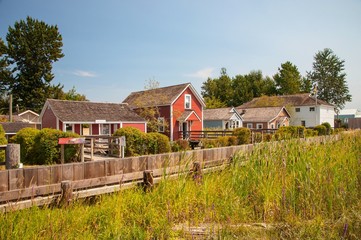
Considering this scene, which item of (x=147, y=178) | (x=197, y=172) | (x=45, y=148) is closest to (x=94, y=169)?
(x=147, y=178)

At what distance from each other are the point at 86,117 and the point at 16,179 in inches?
859

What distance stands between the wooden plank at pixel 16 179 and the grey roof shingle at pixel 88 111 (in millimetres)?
20715

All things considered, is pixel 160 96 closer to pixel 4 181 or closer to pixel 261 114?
pixel 261 114

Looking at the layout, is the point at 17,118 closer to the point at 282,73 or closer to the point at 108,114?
the point at 108,114

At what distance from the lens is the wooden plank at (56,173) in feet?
16.6

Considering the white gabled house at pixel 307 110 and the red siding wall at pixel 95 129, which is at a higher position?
the white gabled house at pixel 307 110

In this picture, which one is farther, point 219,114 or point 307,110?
point 307,110

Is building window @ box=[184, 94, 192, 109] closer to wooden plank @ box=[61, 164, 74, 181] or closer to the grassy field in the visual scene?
the grassy field

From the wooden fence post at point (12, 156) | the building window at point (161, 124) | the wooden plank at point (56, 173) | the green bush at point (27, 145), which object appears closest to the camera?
the wooden plank at point (56, 173)

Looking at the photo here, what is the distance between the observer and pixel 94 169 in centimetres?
571

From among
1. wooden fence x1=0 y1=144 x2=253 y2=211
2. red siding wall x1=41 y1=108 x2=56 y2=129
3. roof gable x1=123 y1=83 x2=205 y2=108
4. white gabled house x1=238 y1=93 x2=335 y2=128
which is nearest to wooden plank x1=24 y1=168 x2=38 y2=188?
wooden fence x1=0 y1=144 x2=253 y2=211

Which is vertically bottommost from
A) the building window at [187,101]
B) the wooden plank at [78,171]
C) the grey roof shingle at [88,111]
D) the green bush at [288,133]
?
the wooden plank at [78,171]

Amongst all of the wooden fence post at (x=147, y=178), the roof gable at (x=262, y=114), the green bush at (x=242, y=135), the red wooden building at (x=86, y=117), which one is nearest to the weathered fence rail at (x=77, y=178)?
the wooden fence post at (x=147, y=178)

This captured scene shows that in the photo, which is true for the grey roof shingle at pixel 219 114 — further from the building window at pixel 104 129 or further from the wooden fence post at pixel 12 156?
the wooden fence post at pixel 12 156
